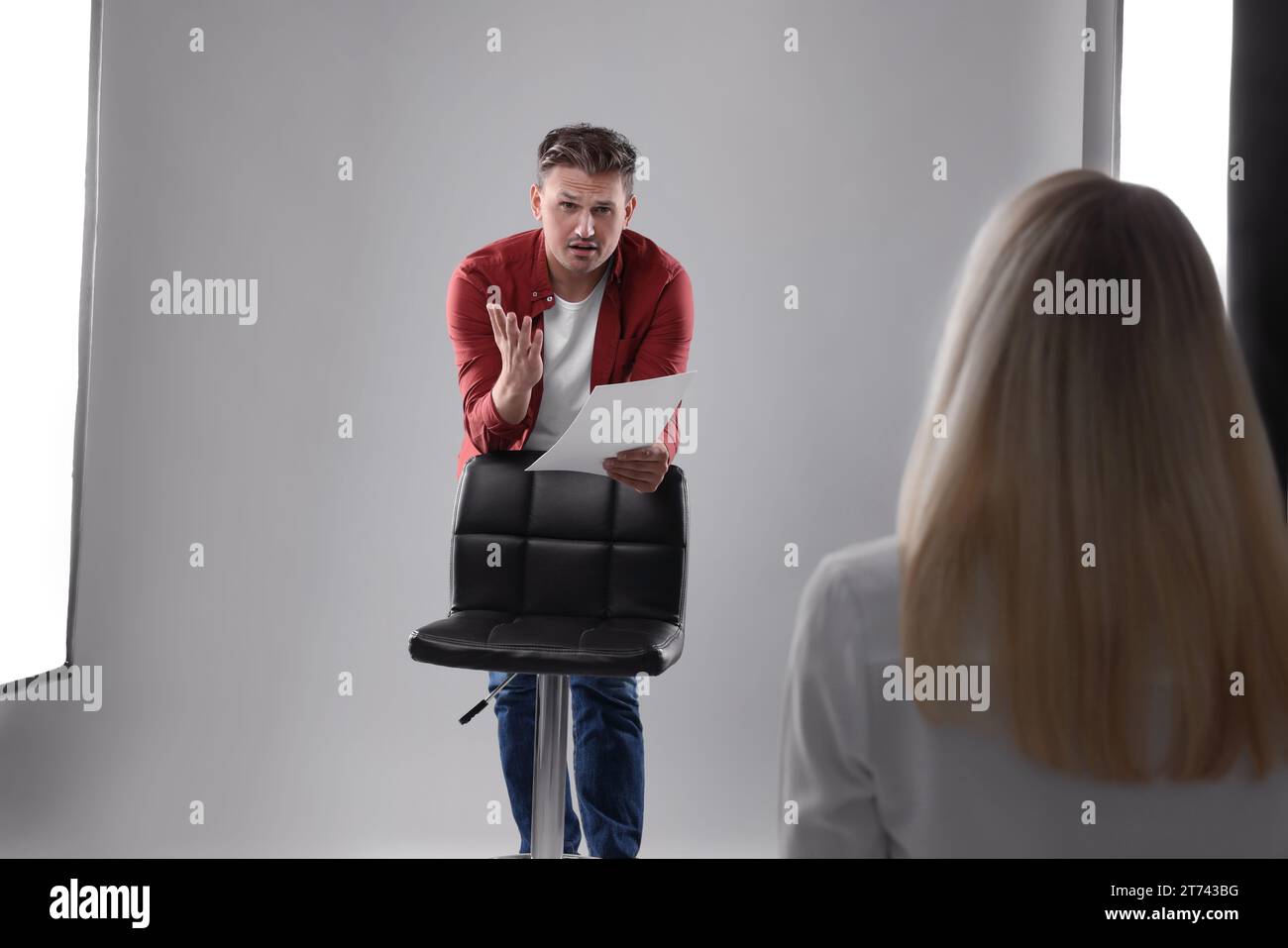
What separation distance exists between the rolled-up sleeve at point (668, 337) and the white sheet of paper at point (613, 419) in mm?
439

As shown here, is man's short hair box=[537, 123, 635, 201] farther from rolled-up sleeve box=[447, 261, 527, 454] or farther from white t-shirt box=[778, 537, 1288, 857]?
white t-shirt box=[778, 537, 1288, 857]

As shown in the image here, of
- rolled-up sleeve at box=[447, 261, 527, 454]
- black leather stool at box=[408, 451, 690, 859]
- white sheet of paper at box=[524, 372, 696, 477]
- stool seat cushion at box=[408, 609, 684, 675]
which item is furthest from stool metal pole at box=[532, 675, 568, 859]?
rolled-up sleeve at box=[447, 261, 527, 454]

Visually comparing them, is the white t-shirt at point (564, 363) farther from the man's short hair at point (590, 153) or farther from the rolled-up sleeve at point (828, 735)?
the rolled-up sleeve at point (828, 735)

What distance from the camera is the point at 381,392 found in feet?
9.23

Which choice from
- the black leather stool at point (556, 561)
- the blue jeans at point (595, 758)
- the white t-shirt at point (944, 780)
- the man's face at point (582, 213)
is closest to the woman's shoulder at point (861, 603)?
the white t-shirt at point (944, 780)

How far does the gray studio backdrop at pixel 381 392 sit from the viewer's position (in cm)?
278

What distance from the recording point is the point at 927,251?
275cm

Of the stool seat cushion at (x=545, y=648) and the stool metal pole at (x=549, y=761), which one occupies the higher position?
the stool seat cushion at (x=545, y=648)

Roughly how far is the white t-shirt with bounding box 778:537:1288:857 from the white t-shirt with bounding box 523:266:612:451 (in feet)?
4.77

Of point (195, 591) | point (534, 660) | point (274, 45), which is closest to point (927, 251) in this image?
point (534, 660)

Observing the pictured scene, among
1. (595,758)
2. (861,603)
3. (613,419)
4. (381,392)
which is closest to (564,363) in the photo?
(613,419)

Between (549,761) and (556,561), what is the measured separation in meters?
0.41

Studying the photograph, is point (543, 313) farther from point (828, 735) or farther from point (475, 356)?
point (828, 735)

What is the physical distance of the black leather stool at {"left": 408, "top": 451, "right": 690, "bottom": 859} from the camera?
74.0 inches
